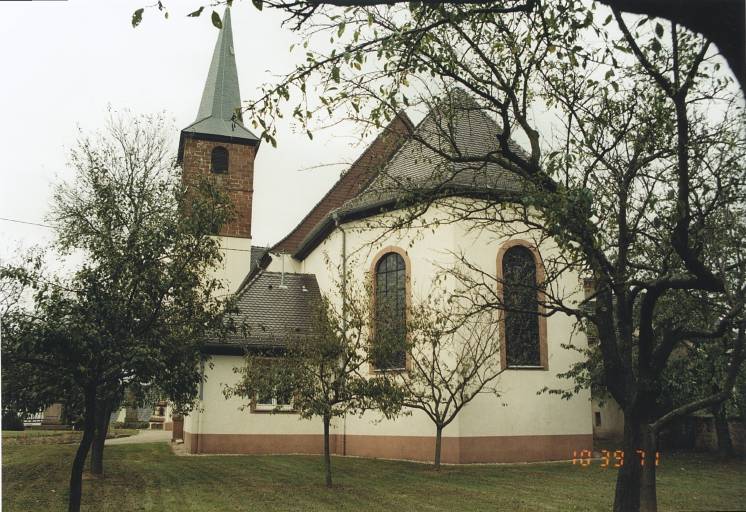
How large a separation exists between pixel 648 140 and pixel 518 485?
25.3 ft

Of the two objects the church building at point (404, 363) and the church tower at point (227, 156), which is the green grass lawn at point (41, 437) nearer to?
the church building at point (404, 363)

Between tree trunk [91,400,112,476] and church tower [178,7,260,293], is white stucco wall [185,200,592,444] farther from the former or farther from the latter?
church tower [178,7,260,293]

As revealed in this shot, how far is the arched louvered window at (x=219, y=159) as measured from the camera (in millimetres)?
27958

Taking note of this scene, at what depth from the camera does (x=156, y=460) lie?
56.4 ft

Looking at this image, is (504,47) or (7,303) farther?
(7,303)

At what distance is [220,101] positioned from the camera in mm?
28906

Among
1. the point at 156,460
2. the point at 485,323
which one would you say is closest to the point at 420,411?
the point at 485,323

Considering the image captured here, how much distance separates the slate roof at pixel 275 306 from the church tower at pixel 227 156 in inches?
200

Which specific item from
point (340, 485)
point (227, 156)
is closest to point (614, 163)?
point (340, 485)

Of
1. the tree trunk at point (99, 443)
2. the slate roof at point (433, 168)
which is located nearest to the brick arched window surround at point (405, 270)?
the slate roof at point (433, 168)

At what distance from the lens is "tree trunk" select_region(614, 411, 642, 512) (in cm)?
679

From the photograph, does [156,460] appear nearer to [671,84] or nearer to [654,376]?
[654,376]

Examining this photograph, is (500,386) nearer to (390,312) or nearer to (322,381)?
(390,312)

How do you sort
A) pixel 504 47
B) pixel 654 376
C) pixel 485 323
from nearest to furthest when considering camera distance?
pixel 654 376 → pixel 504 47 → pixel 485 323
